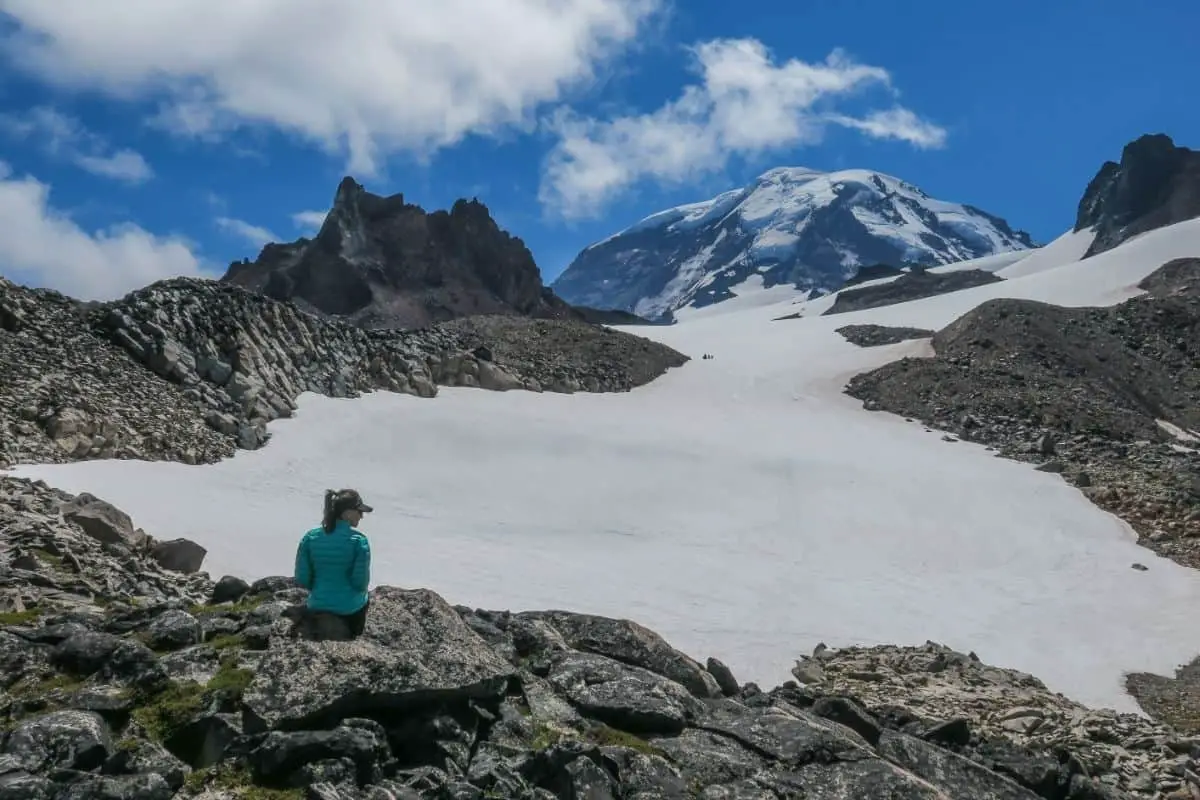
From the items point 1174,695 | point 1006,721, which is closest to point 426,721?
point 1006,721

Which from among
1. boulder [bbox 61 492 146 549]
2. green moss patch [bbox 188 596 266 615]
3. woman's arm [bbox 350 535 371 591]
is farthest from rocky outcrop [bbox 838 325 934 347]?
woman's arm [bbox 350 535 371 591]

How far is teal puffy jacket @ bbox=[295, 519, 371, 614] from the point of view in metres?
7.63

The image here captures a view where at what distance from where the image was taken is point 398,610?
8.34 meters

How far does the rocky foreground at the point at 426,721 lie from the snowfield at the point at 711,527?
511cm

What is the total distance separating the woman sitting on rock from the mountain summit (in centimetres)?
8544

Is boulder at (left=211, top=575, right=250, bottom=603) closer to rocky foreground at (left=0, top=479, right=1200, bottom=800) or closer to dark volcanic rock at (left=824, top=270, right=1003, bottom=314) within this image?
rocky foreground at (left=0, top=479, right=1200, bottom=800)

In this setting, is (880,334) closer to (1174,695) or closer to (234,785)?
(1174,695)

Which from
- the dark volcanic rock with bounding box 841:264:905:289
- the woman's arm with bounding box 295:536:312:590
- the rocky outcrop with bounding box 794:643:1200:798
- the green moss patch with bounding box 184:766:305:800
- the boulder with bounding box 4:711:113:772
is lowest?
the rocky outcrop with bounding box 794:643:1200:798

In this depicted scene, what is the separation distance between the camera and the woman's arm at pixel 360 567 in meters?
7.65

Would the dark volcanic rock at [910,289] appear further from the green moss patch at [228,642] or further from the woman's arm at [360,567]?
the green moss patch at [228,642]

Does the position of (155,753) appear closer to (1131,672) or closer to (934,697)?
(934,697)

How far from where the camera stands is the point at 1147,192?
138 meters

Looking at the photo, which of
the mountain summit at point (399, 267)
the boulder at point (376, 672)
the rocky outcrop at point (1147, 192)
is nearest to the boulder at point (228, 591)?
the boulder at point (376, 672)

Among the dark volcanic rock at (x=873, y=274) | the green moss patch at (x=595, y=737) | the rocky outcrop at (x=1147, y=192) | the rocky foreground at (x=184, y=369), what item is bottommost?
the green moss patch at (x=595, y=737)
